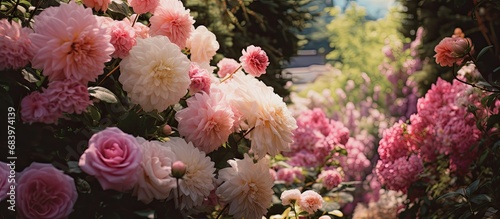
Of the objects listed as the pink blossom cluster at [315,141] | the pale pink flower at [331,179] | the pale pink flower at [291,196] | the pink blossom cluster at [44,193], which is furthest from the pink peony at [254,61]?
the pink blossom cluster at [315,141]

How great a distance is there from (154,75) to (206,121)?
166 mm

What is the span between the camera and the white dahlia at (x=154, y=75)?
1.47m

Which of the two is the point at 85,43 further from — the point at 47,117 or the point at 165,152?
the point at 165,152

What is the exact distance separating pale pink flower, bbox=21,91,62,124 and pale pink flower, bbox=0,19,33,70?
0.07 meters

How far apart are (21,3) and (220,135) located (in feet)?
1.86

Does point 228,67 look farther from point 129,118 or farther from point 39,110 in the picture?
point 39,110

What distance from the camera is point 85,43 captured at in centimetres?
134

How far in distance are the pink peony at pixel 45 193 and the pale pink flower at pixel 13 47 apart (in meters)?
0.24

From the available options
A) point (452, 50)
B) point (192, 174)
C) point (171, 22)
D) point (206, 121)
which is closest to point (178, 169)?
point (192, 174)

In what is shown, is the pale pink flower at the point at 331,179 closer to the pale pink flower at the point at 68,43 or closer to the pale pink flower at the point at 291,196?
the pale pink flower at the point at 291,196

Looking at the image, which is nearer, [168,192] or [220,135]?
[168,192]

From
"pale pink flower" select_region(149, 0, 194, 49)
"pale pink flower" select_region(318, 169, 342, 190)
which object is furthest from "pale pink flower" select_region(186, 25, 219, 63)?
"pale pink flower" select_region(318, 169, 342, 190)

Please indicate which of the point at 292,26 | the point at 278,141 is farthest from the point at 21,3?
the point at 292,26

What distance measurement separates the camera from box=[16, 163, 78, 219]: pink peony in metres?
1.24
